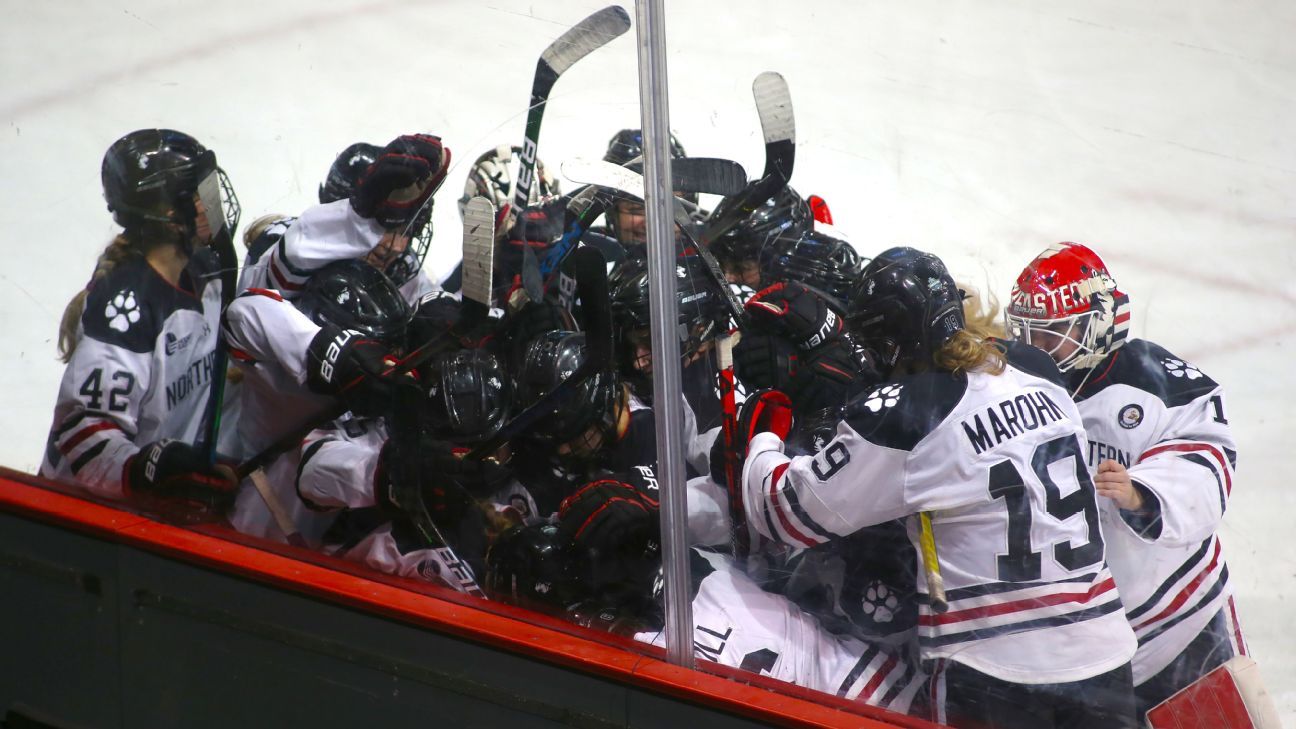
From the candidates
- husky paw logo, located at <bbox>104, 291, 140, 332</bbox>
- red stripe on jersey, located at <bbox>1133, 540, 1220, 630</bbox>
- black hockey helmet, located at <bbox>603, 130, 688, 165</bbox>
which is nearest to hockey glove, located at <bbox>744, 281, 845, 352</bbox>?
black hockey helmet, located at <bbox>603, 130, 688, 165</bbox>

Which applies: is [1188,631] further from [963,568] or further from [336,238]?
[336,238]

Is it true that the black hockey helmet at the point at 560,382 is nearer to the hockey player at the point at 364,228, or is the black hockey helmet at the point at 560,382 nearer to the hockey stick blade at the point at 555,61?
the hockey stick blade at the point at 555,61

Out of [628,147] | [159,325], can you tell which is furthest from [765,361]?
[159,325]

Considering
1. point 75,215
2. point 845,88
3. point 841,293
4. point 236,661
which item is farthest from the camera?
point 75,215

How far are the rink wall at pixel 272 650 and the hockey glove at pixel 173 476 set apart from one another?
3.0 inches

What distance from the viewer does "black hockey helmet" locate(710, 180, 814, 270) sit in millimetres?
1863

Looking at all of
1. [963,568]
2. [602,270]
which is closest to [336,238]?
[602,270]

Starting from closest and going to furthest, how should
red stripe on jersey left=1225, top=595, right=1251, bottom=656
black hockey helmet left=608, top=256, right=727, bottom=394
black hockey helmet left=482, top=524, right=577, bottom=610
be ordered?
red stripe on jersey left=1225, top=595, right=1251, bottom=656 → black hockey helmet left=608, top=256, right=727, bottom=394 → black hockey helmet left=482, top=524, right=577, bottom=610

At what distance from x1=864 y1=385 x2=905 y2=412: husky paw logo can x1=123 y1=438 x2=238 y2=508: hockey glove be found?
4.62 ft

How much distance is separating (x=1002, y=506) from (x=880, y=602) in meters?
0.26

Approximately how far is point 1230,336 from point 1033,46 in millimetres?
532

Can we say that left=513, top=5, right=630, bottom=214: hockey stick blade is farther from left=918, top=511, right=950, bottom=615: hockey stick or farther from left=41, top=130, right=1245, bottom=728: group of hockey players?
left=918, top=511, right=950, bottom=615: hockey stick

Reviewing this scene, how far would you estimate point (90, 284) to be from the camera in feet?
7.60

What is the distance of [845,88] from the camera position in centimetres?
175
